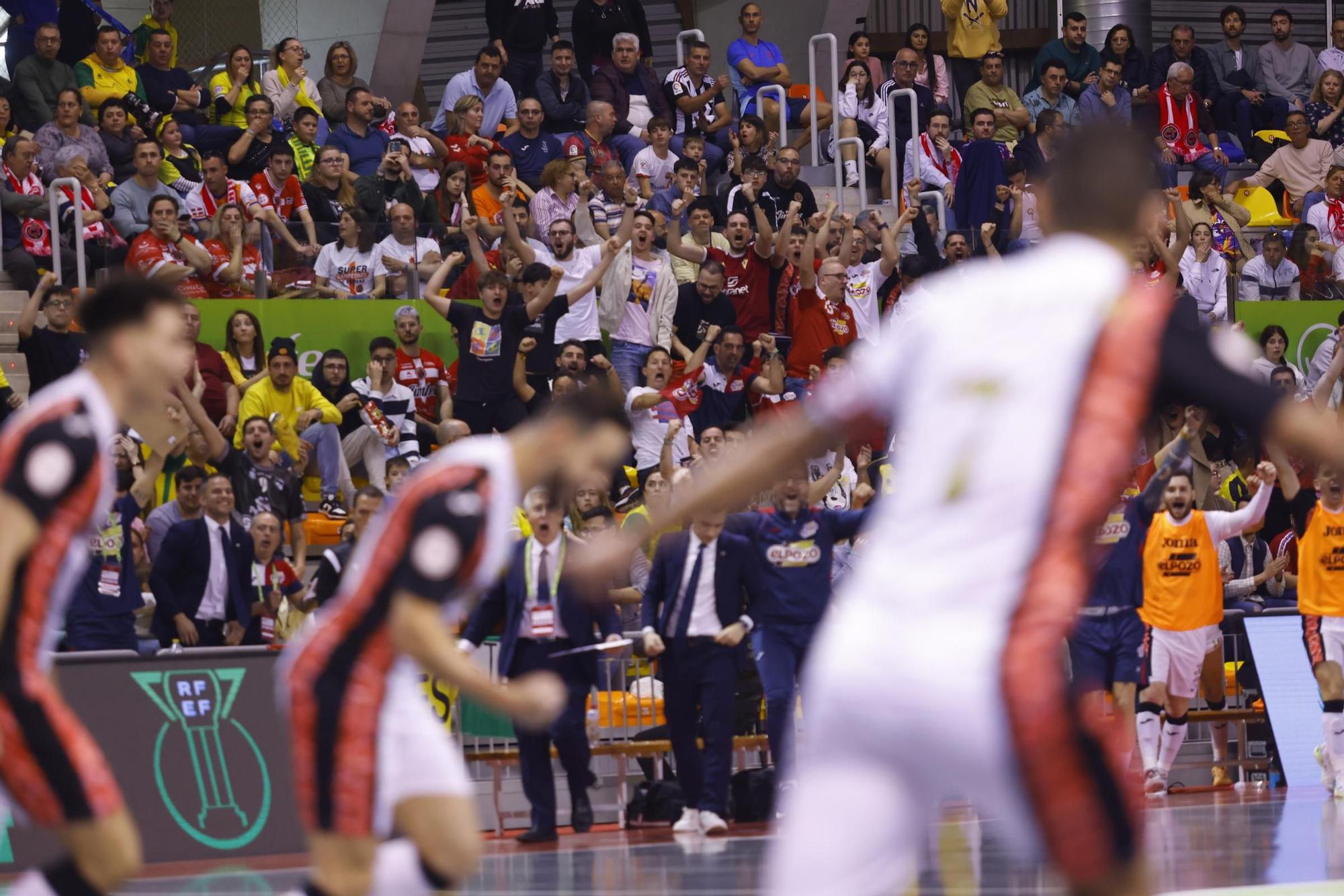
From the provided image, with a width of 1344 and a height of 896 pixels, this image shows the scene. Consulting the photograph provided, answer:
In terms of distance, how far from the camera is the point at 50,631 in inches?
206

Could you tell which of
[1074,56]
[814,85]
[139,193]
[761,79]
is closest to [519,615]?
[139,193]

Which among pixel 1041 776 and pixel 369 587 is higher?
pixel 369 587

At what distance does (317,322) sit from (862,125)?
764cm

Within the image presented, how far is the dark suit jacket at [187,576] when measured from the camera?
13.1 m

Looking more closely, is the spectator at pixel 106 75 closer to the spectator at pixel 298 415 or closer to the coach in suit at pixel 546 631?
the spectator at pixel 298 415

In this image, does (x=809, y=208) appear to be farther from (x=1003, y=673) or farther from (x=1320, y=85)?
(x=1003, y=673)

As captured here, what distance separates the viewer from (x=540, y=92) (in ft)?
66.2

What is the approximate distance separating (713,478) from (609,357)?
13792 millimetres

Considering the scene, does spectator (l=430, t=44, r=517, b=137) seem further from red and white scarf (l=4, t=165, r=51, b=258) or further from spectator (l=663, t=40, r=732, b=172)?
red and white scarf (l=4, t=165, r=51, b=258)

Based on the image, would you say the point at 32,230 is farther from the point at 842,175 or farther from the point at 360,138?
the point at 842,175

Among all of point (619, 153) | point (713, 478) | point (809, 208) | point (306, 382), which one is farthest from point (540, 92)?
point (713, 478)

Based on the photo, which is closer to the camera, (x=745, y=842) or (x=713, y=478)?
(x=713, y=478)

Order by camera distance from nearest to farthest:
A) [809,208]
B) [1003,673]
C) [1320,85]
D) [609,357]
Result: [1003,673], [609,357], [809,208], [1320,85]

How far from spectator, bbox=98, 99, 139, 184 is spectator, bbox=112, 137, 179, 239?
1.90 feet
